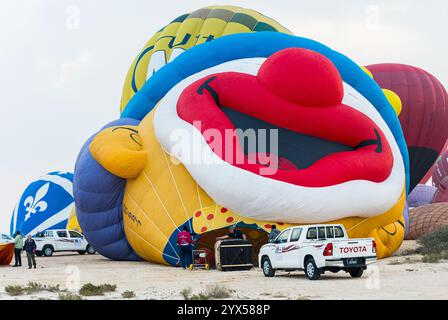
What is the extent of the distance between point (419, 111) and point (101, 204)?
15.0 metres

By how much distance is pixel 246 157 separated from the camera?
15594 mm

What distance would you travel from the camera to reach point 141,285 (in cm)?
1227

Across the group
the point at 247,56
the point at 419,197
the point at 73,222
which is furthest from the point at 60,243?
the point at 419,197

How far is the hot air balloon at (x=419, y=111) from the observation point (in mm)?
27719

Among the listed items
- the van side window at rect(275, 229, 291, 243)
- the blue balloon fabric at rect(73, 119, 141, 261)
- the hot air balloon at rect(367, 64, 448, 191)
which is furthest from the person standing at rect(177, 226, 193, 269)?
the hot air balloon at rect(367, 64, 448, 191)

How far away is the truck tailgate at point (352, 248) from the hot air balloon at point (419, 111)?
15901 mm

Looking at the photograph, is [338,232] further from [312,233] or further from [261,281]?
[261,281]

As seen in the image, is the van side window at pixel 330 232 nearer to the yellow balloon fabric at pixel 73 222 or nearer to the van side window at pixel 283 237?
the van side window at pixel 283 237

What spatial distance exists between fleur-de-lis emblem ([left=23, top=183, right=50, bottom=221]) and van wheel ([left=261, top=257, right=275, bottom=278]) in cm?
2366

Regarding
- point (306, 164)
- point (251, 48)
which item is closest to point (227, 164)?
point (306, 164)
